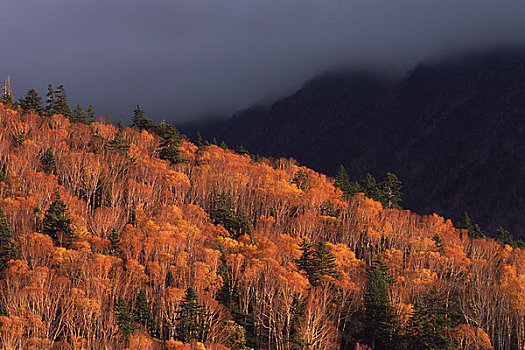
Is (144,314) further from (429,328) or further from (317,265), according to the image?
(429,328)

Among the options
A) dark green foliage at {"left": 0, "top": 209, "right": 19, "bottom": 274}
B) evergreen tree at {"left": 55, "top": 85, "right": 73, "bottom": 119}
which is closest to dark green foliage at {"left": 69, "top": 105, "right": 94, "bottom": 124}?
evergreen tree at {"left": 55, "top": 85, "right": 73, "bottom": 119}

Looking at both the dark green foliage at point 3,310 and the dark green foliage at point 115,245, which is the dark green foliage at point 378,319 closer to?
the dark green foliage at point 115,245

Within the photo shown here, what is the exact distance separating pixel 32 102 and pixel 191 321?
11072 centimetres

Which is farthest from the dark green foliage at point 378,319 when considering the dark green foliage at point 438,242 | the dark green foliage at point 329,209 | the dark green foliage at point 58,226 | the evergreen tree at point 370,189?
the evergreen tree at point 370,189

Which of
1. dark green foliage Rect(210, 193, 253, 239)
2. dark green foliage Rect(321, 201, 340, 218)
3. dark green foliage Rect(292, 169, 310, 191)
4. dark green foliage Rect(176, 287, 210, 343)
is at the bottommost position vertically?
dark green foliage Rect(176, 287, 210, 343)

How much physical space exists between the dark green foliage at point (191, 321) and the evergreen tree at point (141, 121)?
100360 mm

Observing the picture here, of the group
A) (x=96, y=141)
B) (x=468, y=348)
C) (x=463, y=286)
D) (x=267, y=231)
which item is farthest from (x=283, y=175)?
(x=468, y=348)

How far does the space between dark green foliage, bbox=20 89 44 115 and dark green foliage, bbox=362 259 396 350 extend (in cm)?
11488

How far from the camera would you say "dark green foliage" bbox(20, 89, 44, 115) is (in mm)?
142250

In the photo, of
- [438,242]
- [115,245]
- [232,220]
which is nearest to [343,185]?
[438,242]

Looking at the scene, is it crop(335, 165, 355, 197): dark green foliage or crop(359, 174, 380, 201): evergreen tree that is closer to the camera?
crop(335, 165, 355, 197): dark green foliage

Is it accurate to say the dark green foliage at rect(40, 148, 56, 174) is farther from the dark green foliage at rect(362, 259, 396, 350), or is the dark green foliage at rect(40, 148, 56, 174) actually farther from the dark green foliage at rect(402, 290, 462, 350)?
the dark green foliage at rect(402, 290, 462, 350)

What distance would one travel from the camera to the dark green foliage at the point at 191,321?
59.3 metres

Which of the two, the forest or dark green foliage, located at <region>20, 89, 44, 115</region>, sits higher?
dark green foliage, located at <region>20, 89, 44, 115</region>
